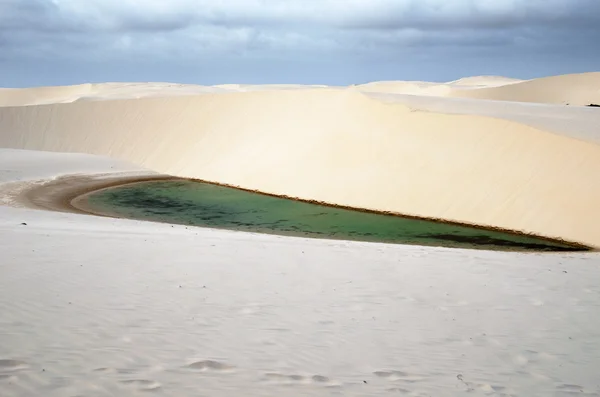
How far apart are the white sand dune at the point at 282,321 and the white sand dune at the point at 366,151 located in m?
7.07

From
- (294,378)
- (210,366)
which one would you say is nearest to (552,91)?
(294,378)

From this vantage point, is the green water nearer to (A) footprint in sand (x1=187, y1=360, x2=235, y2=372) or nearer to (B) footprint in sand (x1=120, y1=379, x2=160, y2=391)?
(A) footprint in sand (x1=187, y1=360, x2=235, y2=372)

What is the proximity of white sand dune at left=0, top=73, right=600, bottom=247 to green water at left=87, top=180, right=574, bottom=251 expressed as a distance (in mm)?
1012

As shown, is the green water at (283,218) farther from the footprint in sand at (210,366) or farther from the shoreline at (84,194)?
the footprint in sand at (210,366)

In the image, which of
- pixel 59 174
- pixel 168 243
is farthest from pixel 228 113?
pixel 168 243

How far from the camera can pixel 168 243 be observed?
905cm

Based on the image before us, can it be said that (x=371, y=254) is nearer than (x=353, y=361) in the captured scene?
No

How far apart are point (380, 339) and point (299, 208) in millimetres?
13076

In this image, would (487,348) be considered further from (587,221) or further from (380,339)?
(587,221)

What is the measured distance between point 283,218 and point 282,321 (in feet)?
35.5

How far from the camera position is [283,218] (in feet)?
53.5

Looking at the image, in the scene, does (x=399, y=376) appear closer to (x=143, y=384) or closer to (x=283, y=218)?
(x=143, y=384)

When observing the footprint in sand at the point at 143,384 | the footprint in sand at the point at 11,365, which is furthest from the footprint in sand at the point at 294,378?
the footprint in sand at the point at 11,365

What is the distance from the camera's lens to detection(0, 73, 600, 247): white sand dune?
52.5ft
